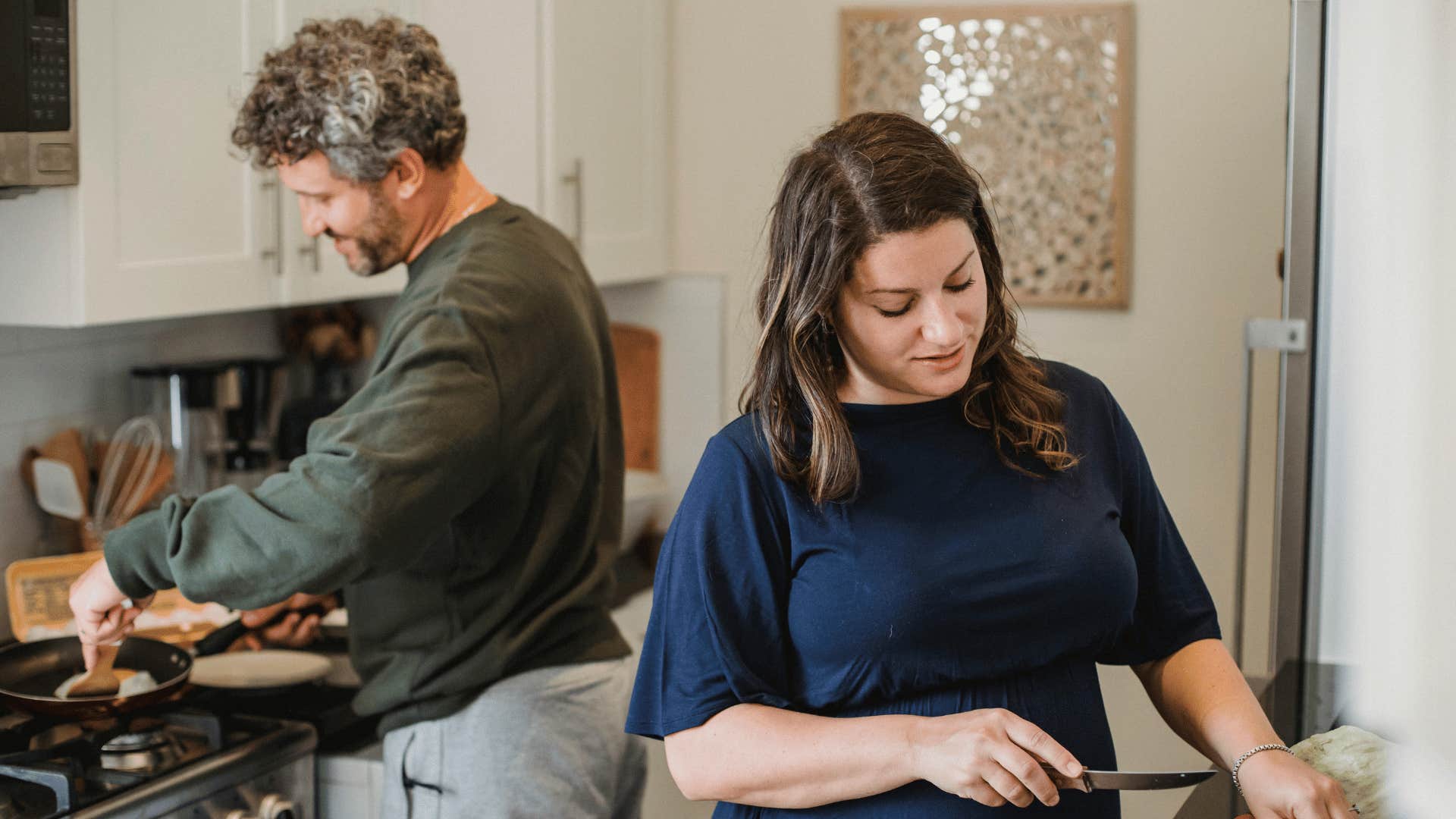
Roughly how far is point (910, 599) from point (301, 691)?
1135 mm

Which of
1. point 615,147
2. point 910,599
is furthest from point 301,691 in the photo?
point 615,147

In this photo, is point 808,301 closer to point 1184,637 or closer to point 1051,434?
point 1051,434

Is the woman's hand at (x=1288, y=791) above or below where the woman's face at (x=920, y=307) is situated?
below

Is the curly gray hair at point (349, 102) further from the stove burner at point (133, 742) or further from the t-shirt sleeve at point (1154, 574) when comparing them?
the t-shirt sleeve at point (1154, 574)

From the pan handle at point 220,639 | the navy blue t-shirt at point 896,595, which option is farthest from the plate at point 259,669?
the navy blue t-shirt at point 896,595

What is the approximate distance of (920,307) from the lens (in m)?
1.16

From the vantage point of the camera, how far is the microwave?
1677 mm

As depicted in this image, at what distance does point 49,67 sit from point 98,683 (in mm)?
745

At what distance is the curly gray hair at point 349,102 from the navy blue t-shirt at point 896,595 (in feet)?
2.19

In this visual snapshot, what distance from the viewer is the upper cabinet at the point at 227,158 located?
1.81 m

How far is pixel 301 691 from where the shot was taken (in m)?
2.00

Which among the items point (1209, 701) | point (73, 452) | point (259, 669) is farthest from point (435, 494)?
point (73, 452)

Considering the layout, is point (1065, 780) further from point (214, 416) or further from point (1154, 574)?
point (214, 416)

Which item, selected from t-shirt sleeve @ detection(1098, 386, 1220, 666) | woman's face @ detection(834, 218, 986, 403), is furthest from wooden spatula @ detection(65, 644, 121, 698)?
t-shirt sleeve @ detection(1098, 386, 1220, 666)
